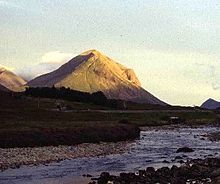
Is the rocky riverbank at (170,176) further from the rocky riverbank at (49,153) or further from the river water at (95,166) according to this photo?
the rocky riverbank at (49,153)

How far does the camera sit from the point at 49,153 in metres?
65.2

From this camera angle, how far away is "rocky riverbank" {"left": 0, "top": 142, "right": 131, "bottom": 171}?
5686cm

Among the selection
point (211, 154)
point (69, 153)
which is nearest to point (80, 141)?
point (69, 153)

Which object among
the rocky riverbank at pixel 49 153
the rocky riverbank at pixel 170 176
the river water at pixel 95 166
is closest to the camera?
the rocky riverbank at pixel 170 176

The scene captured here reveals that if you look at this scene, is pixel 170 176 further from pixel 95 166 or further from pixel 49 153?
pixel 49 153

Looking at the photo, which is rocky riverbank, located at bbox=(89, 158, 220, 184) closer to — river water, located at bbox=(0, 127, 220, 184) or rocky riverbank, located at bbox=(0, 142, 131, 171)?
river water, located at bbox=(0, 127, 220, 184)

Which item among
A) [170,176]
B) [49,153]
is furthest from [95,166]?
[170,176]

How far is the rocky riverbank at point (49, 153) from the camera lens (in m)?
56.9

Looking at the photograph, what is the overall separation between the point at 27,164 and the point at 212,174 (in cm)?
2124

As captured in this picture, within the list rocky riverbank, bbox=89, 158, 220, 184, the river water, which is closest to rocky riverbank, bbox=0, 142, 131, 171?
the river water

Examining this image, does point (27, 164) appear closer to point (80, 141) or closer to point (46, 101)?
point (80, 141)

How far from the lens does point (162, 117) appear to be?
17425cm

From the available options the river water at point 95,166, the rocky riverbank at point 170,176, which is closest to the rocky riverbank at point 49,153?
the river water at point 95,166

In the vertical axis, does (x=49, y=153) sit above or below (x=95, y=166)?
above
